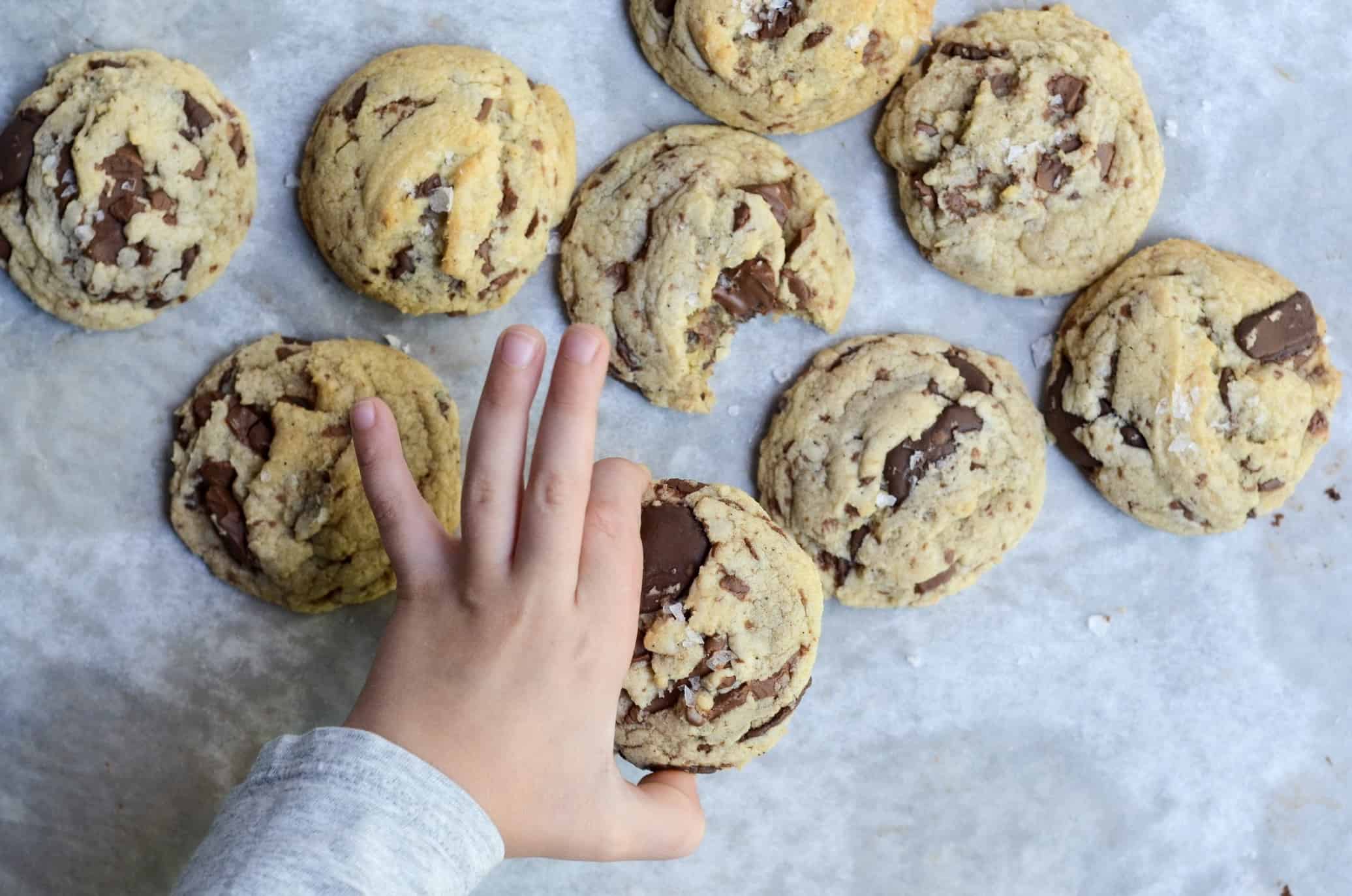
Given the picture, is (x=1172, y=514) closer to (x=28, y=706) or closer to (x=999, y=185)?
(x=999, y=185)

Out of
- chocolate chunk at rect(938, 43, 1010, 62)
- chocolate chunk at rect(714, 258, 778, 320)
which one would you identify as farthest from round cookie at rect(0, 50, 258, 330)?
chocolate chunk at rect(938, 43, 1010, 62)

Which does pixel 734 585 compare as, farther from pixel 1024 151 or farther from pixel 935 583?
pixel 1024 151

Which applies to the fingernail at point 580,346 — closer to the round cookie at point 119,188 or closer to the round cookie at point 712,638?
the round cookie at point 712,638

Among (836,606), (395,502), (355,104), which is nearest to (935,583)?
(836,606)

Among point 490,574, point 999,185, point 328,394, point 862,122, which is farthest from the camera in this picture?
point 862,122

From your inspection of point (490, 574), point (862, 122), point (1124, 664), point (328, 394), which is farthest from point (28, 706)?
point (1124, 664)

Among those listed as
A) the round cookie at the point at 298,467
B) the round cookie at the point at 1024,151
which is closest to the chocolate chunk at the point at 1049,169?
the round cookie at the point at 1024,151
